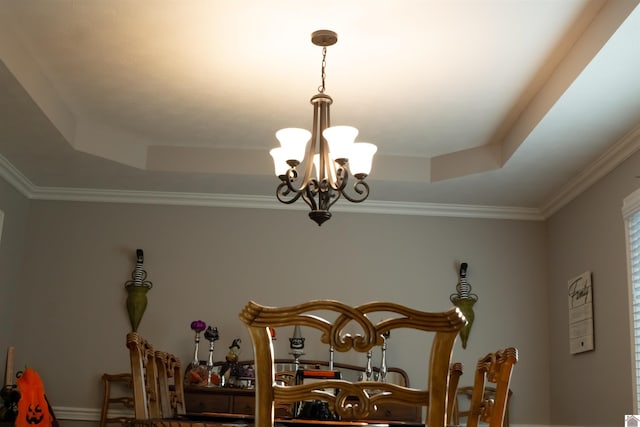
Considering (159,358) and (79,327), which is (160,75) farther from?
(79,327)

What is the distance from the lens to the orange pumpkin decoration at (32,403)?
4836 millimetres

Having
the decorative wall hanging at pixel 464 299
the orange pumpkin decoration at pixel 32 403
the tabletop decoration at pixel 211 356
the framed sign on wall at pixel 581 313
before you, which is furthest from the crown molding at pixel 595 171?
the orange pumpkin decoration at pixel 32 403

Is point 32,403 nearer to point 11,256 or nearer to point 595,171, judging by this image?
point 11,256

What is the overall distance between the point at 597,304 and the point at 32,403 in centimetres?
358

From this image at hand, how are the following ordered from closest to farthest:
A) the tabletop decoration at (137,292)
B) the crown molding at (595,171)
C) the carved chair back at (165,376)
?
the carved chair back at (165,376), the crown molding at (595,171), the tabletop decoration at (137,292)

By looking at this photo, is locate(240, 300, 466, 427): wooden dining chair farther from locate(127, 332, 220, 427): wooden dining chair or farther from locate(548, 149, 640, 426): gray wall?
locate(548, 149, 640, 426): gray wall

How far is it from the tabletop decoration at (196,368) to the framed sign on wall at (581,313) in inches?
95.4

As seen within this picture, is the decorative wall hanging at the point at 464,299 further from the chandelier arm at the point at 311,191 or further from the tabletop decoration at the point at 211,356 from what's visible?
the chandelier arm at the point at 311,191

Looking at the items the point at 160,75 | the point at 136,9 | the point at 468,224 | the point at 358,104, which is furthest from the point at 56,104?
the point at 468,224

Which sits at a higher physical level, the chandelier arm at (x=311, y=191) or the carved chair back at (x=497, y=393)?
the chandelier arm at (x=311, y=191)

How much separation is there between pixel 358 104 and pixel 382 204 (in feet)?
4.65

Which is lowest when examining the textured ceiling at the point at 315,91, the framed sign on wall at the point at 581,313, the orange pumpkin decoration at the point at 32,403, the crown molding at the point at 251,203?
the orange pumpkin decoration at the point at 32,403

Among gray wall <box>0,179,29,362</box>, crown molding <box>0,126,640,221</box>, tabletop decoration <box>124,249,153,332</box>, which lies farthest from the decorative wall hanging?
gray wall <box>0,179,29,362</box>

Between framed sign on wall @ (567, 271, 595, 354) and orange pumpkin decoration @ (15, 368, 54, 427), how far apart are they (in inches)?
136
